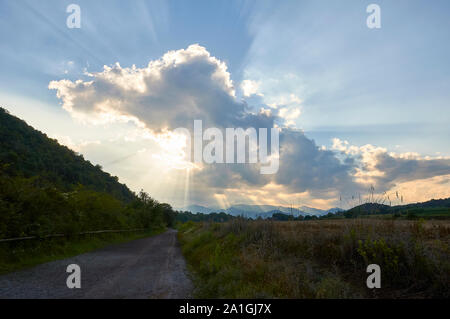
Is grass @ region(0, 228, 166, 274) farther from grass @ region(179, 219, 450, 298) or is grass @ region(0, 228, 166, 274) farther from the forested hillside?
grass @ region(179, 219, 450, 298)

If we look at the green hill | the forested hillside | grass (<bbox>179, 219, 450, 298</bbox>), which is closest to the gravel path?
grass (<bbox>179, 219, 450, 298</bbox>)

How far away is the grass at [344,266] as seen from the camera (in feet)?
18.8

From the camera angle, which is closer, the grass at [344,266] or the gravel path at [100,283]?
the grass at [344,266]

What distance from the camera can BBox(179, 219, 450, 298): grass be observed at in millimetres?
5742

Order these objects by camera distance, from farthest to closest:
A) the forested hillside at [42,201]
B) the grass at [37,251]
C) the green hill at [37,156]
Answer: the green hill at [37,156] → the forested hillside at [42,201] → the grass at [37,251]

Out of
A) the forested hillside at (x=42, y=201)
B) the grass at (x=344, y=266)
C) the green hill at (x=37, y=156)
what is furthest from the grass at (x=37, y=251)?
the green hill at (x=37, y=156)

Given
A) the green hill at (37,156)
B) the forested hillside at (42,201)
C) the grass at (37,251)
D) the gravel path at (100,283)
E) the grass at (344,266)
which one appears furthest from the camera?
the green hill at (37,156)

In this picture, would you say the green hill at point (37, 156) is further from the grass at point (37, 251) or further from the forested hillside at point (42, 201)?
the grass at point (37, 251)

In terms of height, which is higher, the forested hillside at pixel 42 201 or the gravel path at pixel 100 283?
the forested hillside at pixel 42 201

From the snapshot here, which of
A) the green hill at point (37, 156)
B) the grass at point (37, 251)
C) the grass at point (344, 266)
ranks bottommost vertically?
the grass at point (37, 251)

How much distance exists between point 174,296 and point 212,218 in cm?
1927

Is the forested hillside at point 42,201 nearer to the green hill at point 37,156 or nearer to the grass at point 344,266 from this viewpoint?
the green hill at point 37,156
